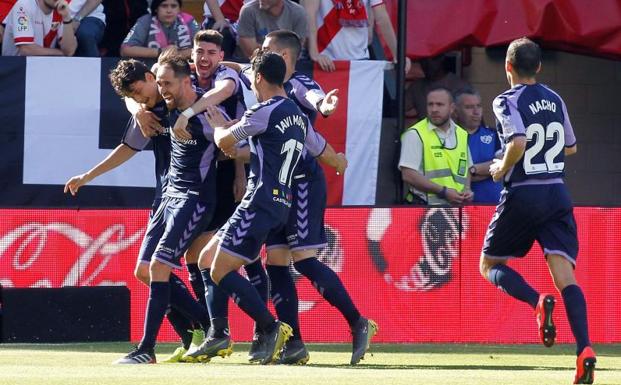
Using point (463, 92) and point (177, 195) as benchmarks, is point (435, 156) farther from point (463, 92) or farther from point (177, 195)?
point (177, 195)

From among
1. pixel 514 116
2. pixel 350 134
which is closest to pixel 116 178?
pixel 350 134

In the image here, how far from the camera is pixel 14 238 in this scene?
11.6 metres

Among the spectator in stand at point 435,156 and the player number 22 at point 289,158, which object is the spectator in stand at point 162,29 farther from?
the player number 22 at point 289,158

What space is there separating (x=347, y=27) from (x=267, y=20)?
0.88 meters

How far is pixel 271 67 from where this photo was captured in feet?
27.9

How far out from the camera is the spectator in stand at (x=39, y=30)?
12.5 metres

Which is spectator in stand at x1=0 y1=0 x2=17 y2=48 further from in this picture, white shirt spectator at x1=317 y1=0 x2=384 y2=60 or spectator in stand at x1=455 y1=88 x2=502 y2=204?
spectator in stand at x1=455 y1=88 x2=502 y2=204

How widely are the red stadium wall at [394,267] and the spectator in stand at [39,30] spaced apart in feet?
5.63

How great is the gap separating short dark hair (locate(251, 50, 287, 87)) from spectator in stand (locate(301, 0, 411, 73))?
14.8ft

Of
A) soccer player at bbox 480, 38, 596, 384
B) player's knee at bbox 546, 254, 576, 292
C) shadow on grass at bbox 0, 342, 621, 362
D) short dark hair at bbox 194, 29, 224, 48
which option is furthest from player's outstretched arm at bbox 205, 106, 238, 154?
shadow on grass at bbox 0, 342, 621, 362

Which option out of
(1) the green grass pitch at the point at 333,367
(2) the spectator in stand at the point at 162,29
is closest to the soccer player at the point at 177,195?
(1) the green grass pitch at the point at 333,367

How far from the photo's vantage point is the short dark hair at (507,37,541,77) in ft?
27.4

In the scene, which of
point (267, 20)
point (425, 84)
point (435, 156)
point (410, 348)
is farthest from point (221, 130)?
point (425, 84)

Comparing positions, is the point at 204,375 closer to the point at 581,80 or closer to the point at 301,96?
the point at 301,96
